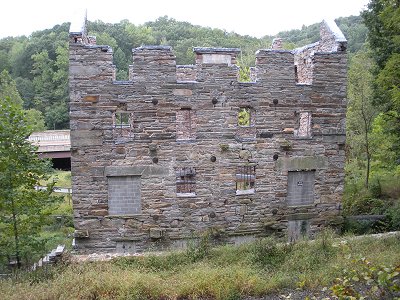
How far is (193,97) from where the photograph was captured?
486 inches

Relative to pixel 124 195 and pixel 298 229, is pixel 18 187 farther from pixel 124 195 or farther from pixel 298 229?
pixel 298 229

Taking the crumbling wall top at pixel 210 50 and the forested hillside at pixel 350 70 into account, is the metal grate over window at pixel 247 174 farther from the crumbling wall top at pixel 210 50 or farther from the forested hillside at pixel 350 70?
the forested hillside at pixel 350 70

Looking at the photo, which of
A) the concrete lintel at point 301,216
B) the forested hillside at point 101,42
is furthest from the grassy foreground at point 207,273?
the forested hillside at point 101,42

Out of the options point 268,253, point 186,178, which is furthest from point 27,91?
point 268,253

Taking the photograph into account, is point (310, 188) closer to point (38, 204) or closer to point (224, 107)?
point (224, 107)

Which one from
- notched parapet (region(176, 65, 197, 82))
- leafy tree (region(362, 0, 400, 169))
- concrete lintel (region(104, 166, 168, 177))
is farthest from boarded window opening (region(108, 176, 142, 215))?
leafy tree (region(362, 0, 400, 169))

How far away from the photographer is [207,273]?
9000 mm

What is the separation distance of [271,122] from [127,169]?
4957 millimetres

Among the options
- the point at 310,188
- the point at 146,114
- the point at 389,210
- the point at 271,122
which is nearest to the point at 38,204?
the point at 146,114

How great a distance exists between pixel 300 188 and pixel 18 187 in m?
8.79

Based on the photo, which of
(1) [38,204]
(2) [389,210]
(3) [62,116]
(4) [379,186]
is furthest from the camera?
(3) [62,116]

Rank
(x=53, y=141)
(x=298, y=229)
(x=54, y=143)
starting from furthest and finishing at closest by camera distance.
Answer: (x=53, y=141) < (x=54, y=143) < (x=298, y=229)

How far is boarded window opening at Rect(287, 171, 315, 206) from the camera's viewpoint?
43.5ft

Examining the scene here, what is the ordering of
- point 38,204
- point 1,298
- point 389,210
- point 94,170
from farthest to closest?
point 389,210
point 94,170
point 38,204
point 1,298
